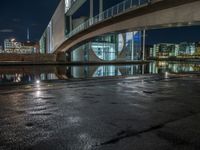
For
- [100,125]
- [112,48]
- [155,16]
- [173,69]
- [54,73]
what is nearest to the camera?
[100,125]

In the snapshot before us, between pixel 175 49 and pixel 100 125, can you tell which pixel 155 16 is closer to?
pixel 100 125

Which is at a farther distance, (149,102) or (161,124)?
(149,102)

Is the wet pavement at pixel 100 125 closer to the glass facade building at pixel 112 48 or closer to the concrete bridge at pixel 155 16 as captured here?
the concrete bridge at pixel 155 16

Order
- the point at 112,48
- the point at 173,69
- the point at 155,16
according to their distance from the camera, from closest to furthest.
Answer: the point at 155,16, the point at 173,69, the point at 112,48

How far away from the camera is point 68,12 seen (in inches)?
2231

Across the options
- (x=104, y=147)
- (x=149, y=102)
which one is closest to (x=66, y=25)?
(x=149, y=102)

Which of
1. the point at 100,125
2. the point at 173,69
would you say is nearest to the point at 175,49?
the point at 173,69

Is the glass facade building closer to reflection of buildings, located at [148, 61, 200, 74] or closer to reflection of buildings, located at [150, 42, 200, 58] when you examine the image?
reflection of buildings, located at [148, 61, 200, 74]

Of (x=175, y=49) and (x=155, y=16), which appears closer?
(x=155, y=16)

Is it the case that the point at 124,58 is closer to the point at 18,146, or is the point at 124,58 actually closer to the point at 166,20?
the point at 166,20

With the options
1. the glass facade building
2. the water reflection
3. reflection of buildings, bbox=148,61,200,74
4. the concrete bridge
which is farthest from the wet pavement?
the glass facade building

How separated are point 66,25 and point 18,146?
56.7 metres

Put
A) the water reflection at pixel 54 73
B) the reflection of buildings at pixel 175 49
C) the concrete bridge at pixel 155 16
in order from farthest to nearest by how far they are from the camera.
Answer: the reflection of buildings at pixel 175 49 → the water reflection at pixel 54 73 → the concrete bridge at pixel 155 16

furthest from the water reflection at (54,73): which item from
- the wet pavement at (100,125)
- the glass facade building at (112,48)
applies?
the glass facade building at (112,48)
